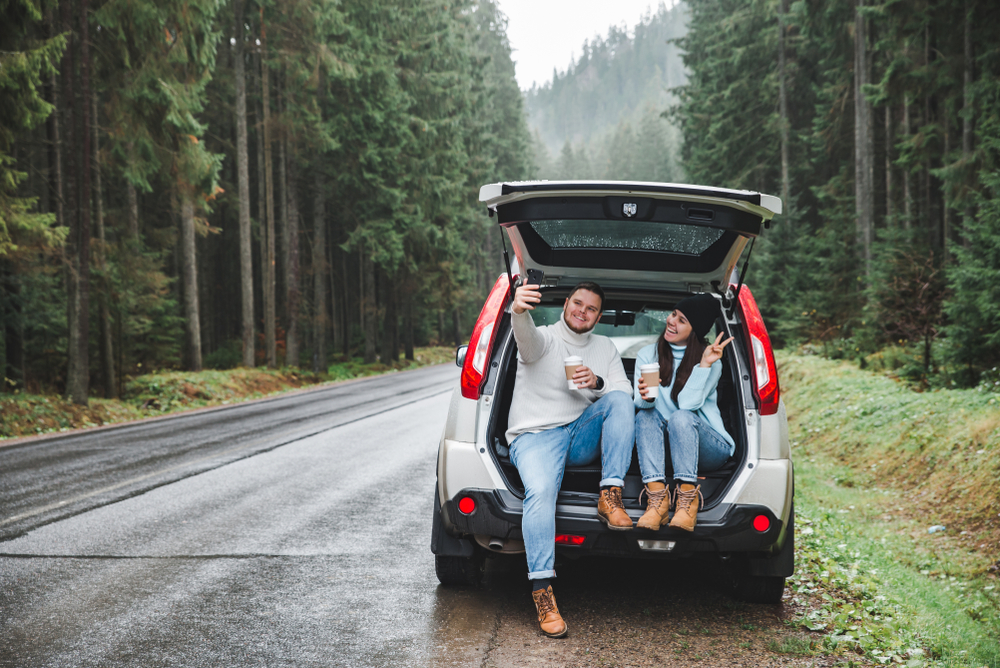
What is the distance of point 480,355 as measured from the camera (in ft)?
13.8

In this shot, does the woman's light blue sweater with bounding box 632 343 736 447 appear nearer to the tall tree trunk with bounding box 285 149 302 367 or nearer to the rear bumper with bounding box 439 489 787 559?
the rear bumper with bounding box 439 489 787 559

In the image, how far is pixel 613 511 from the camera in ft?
12.3

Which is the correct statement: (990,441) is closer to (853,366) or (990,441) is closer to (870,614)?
(870,614)

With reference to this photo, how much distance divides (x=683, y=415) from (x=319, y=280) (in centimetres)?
2625

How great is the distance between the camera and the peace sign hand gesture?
13.6 ft

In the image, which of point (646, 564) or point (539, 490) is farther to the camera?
point (646, 564)

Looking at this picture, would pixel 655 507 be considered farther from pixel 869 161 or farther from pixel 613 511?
pixel 869 161

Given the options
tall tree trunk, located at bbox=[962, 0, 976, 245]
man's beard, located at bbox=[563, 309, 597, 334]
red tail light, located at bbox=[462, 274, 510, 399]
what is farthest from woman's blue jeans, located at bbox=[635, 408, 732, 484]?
tall tree trunk, located at bbox=[962, 0, 976, 245]

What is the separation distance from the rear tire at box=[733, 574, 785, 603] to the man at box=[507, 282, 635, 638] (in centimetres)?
100

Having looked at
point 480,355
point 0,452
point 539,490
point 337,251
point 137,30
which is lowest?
point 0,452

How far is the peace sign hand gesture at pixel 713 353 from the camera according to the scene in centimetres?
414

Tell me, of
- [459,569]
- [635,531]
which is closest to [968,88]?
[635,531]

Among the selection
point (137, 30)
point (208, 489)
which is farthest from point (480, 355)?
point (137, 30)

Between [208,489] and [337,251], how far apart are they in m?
33.9
